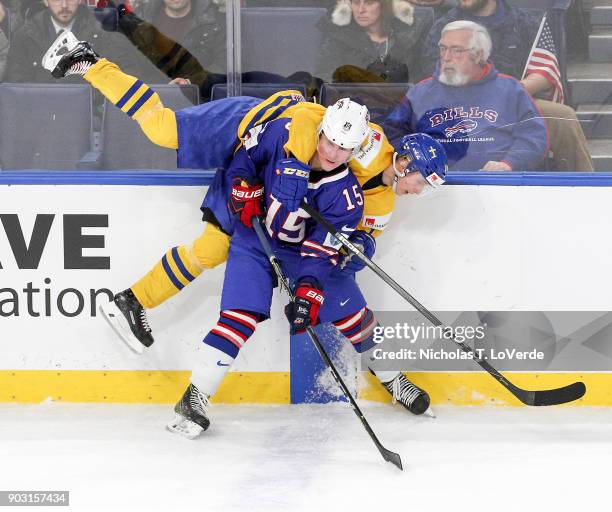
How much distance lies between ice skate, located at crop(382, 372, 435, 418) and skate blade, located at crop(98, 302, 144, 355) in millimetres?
886

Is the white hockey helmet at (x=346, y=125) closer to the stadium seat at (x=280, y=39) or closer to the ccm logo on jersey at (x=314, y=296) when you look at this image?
the ccm logo on jersey at (x=314, y=296)

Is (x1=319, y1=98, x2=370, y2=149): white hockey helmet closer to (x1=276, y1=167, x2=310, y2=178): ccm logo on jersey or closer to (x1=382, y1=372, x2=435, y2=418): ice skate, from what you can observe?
(x1=276, y1=167, x2=310, y2=178): ccm logo on jersey

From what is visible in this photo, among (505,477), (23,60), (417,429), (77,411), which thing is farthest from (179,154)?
(505,477)

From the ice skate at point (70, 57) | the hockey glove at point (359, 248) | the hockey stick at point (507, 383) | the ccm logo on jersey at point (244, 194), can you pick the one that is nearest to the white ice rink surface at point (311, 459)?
the hockey stick at point (507, 383)

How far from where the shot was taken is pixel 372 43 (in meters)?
3.56

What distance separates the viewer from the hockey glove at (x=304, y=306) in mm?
3111

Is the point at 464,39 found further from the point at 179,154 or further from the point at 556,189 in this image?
the point at 179,154

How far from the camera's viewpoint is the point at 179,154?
3.35 meters

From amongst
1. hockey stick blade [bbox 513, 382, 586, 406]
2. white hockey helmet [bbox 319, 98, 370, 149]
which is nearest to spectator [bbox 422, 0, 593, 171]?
white hockey helmet [bbox 319, 98, 370, 149]

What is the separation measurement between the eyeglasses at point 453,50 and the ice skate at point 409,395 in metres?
1.14

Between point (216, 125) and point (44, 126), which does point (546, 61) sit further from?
point (44, 126)

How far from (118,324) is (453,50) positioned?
4.94 ft

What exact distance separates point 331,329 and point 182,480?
2.81ft


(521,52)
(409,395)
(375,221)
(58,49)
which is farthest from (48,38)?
(409,395)
